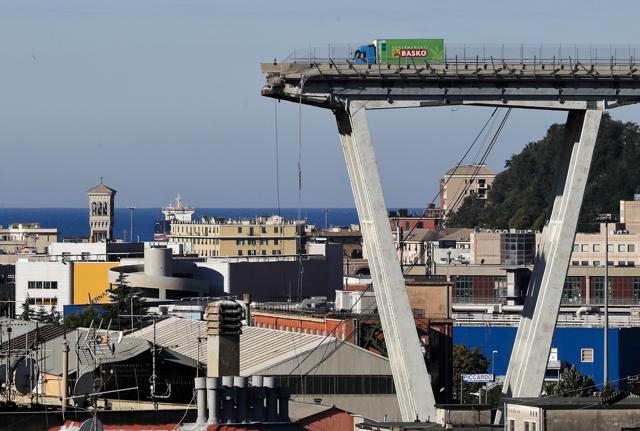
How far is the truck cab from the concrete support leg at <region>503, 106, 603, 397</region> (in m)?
5.27

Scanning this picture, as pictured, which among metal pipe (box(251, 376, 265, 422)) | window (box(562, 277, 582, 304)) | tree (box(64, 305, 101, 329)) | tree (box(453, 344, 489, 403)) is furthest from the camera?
window (box(562, 277, 582, 304))

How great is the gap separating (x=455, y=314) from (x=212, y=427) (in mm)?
91869

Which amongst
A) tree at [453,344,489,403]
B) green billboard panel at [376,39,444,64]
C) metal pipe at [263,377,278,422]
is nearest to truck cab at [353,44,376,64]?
green billboard panel at [376,39,444,64]

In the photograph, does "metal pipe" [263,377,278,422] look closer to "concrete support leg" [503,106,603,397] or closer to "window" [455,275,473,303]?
"concrete support leg" [503,106,603,397]

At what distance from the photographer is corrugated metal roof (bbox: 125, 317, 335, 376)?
68.6 meters

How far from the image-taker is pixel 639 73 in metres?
53.8

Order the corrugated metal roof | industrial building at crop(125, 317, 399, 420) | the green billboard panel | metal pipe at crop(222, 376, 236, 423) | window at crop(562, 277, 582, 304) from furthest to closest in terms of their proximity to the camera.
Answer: window at crop(562, 277, 582, 304) → industrial building at crop(125, 317, 399, 420) → the corrugated metal roof → the green billboard panel → metal pipe at crop(222, 376, 236, 423)

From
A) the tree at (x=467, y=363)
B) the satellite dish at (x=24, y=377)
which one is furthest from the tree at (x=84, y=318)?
the satellite dish at (x=24, y=377)

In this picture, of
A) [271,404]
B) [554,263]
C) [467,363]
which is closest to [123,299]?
[467,363]

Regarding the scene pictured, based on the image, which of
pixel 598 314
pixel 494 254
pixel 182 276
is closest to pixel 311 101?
pixel 598 314

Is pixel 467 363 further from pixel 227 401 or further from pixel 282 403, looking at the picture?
pixel 227 401

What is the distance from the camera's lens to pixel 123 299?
122125 millimetres

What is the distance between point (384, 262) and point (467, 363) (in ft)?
153

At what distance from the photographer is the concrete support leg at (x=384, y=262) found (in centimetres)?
5397
